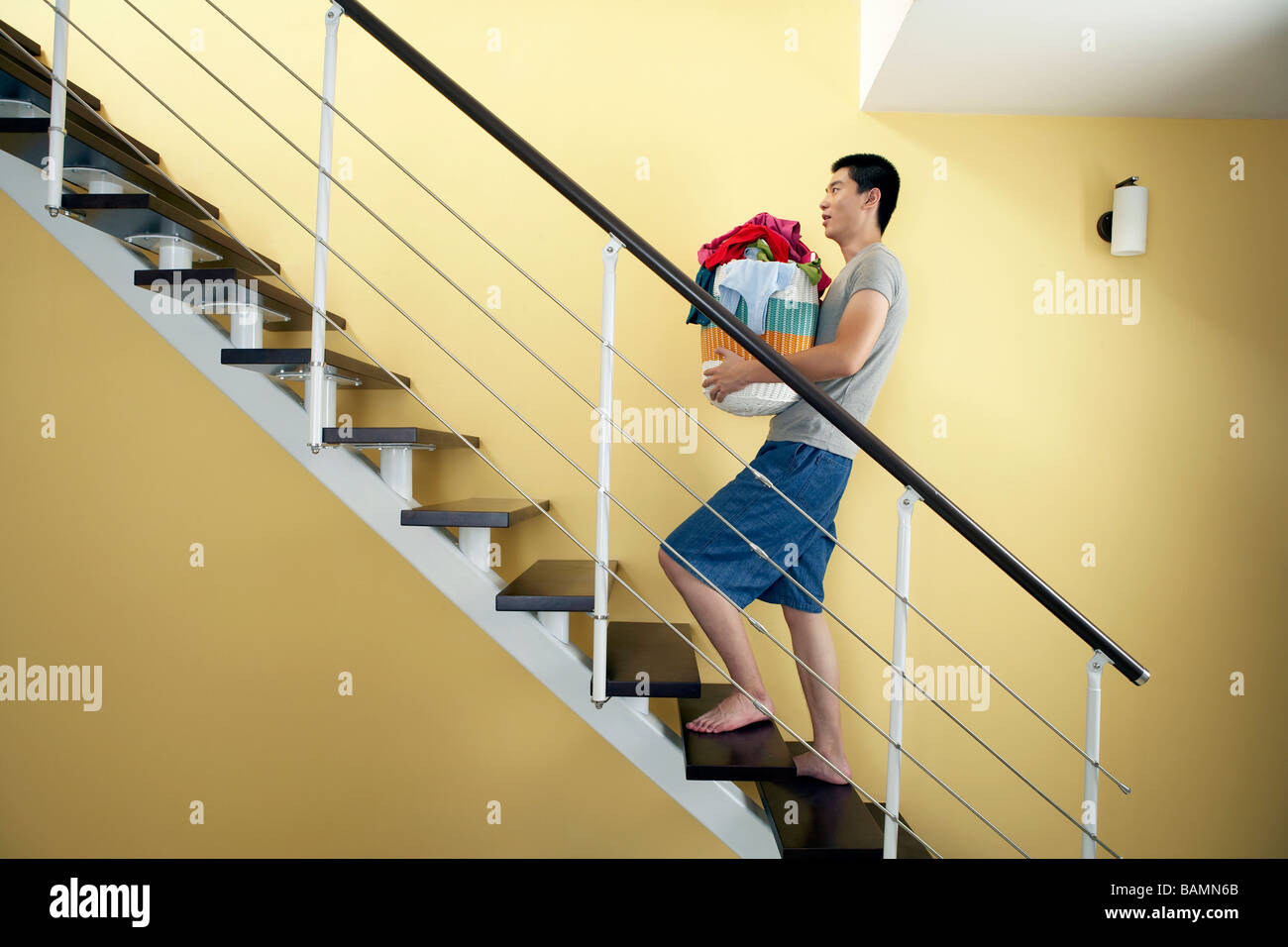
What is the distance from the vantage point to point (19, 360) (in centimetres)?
240

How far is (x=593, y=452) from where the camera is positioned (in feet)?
7.91

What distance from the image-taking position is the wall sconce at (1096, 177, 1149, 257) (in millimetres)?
2299

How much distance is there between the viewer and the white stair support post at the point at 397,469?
6.06 ft

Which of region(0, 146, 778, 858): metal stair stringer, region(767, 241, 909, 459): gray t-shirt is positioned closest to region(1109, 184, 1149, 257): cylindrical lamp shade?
region(767, 241, 909, 459): gray t-shirt

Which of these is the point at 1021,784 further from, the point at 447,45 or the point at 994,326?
the point at 447,45

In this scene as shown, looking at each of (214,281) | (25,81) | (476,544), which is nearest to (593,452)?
(476,544)

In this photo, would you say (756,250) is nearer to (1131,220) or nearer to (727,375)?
(727,375)

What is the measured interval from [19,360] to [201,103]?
99 centimetres

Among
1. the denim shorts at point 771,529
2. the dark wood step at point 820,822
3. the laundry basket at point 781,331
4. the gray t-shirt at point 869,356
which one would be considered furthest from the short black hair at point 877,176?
the dark wood step at point 820,822

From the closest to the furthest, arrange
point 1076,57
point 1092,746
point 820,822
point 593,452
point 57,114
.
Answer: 1. point 1092,746
2. point 820,822
3. point 57,114
4. point 1076,57
5. point 593,452

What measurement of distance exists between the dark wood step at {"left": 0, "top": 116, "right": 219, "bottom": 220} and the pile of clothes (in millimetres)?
1145

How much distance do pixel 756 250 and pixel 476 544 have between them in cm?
96

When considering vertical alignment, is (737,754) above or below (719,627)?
below

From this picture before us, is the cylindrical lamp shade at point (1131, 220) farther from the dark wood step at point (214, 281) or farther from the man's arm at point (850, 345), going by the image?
the dark wood step at point (214, 281)
